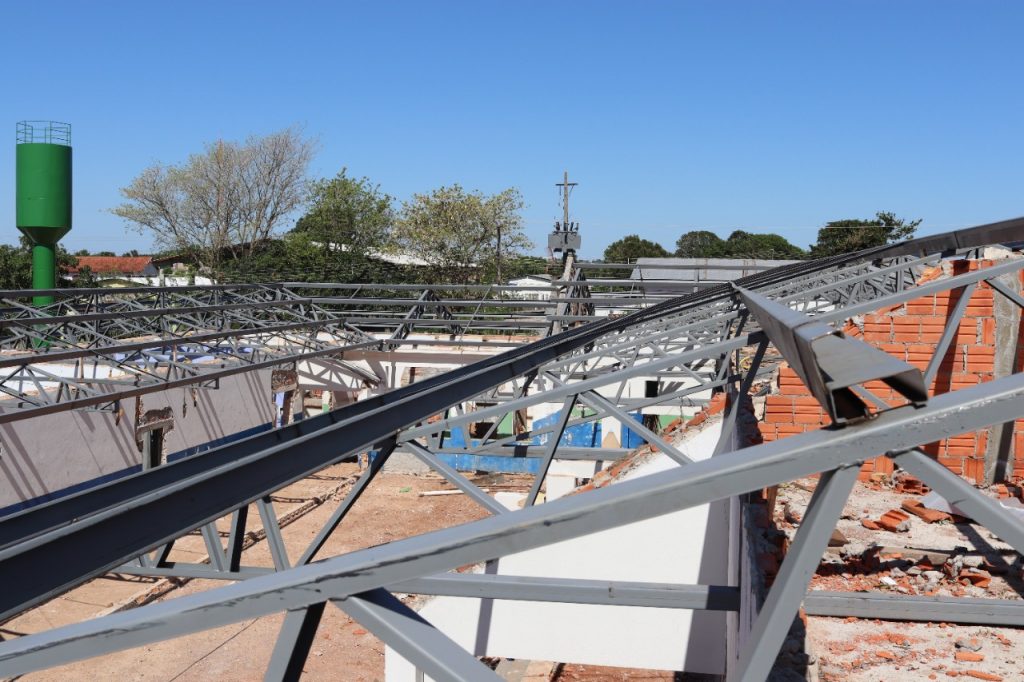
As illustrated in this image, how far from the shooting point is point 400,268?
40375mm

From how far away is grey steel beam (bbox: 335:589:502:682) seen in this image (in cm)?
146

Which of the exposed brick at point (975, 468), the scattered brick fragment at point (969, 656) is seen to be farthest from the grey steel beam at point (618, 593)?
the exposed brick at point (975, 468)

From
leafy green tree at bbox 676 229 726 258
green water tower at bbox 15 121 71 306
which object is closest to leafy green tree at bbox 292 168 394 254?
green water tower at bbox 15 121 71 306

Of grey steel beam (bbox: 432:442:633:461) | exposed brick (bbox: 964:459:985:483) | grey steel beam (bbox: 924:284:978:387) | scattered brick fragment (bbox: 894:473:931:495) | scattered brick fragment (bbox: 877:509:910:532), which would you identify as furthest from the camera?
exposed brick (bbox: 964:459:985:483)

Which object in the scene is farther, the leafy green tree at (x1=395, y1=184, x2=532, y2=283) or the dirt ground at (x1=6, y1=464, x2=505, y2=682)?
the leafy green tree at (x1=395, y1=184, x2=532, y2=283)

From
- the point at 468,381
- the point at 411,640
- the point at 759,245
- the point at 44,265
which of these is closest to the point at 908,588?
the point at 468,381

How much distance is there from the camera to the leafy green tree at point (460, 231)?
130ft

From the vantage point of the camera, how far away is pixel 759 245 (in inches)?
2525

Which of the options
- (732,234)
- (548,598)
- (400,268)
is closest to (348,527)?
(548,598)

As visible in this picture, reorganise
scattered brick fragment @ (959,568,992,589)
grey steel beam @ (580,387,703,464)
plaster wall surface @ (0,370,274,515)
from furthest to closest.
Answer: plaster wall surface @ (0,370,274,515) < grey steel beam @ (580,387,703,464) < scattered brick fragment @ (959,568,992,589)

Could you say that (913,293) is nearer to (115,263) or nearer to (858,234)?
(858,234)

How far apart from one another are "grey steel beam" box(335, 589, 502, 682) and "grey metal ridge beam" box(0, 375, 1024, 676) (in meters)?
0.04

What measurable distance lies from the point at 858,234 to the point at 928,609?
156ft

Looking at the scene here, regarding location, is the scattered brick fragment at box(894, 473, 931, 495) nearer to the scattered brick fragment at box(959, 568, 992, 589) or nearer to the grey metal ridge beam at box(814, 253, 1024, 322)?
the scattered brick fragment at box(959, 568, 992, 589)
